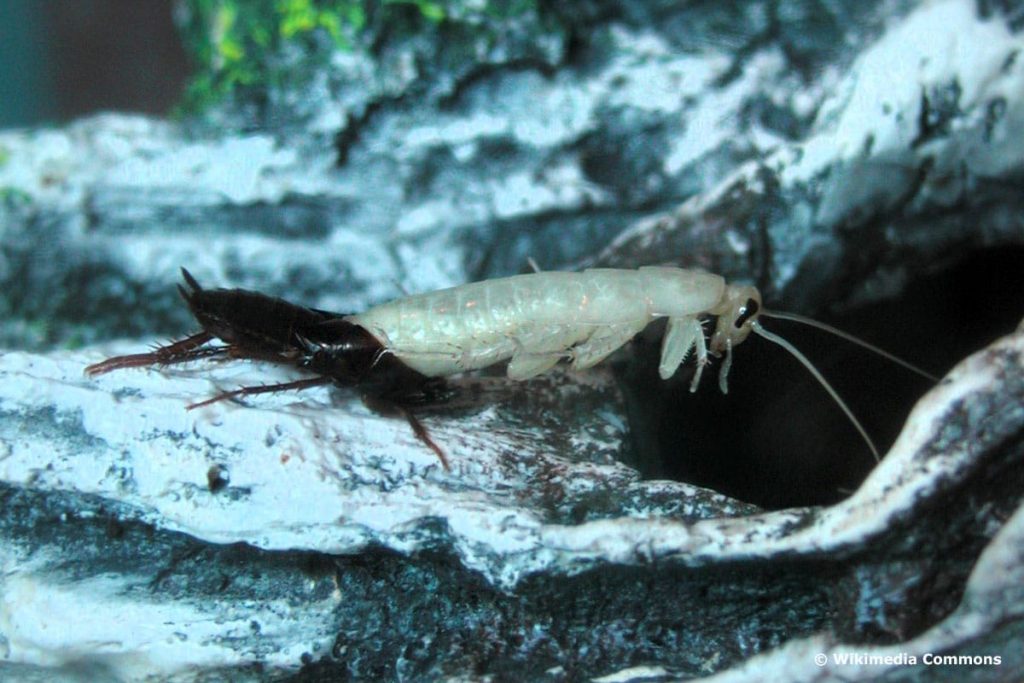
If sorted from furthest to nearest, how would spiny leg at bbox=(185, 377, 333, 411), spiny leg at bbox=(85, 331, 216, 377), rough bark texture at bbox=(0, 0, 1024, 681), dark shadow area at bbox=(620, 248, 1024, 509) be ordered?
dark shadow area at bbox=(620, 248, 1024, 509) < spiny leg at bbox=(85, 331, 216, 377) < spiny leg at bbox=(185, 377, 333, 411) < rough bark texture at bbox=(0, 0, 1024, 681)

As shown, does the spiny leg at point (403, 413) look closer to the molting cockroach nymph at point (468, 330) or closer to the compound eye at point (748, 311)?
the molting cockroach nymph at point (468, 330)

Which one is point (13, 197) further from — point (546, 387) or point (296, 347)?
point (546, 387)

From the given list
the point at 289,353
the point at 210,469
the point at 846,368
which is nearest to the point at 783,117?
the point at 846,368

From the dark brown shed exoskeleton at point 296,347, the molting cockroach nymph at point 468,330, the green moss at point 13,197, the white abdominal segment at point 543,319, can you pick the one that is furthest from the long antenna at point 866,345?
the green moss at point 13,197

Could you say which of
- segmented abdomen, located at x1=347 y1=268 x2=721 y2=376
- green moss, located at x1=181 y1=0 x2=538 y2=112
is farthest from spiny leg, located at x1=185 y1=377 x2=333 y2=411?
green moss, located at x1=181 y1=0 x2=538 y2=112

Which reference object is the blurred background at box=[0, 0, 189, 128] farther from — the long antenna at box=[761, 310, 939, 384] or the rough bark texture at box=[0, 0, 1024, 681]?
the long antenna at box=[761, 310, 939, 384]

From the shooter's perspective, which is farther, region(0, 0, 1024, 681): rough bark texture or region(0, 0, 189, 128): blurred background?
region(0, 0, 189, 128): blurred background
